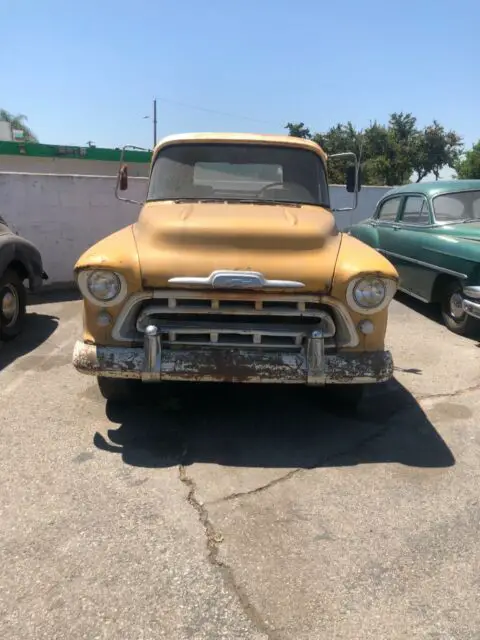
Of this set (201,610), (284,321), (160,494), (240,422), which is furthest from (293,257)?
(201,610)

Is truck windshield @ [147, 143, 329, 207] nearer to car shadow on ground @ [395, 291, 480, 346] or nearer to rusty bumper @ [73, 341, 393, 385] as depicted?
rusty bumper @ [73, 341, 393, 385]

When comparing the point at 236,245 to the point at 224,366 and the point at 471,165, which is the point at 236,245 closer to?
the point at 224,366

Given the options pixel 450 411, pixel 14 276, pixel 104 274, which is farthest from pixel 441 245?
pixel 14 276

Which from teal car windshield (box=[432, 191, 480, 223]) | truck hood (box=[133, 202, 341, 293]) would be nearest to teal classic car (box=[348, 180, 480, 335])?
teal car windshield (box=[432, 191, 480, 223])

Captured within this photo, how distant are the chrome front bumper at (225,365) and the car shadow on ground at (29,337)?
2.14 metres

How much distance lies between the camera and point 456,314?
6414 mm

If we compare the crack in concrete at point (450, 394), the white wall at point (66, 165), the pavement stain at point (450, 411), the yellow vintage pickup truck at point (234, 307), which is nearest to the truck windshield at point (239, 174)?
the yellow vintage pickup truck at point (234, 307)

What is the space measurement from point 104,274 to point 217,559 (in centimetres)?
179

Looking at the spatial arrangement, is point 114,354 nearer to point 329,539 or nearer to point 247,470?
point 247,470

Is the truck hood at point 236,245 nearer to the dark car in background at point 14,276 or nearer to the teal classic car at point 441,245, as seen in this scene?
the dark car in background at point 14,276

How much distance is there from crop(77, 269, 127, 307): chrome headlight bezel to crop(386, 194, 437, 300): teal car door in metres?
4.49

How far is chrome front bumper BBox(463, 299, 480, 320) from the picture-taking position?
5.73 meters

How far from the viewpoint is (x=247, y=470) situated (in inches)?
127

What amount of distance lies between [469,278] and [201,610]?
486 cm
